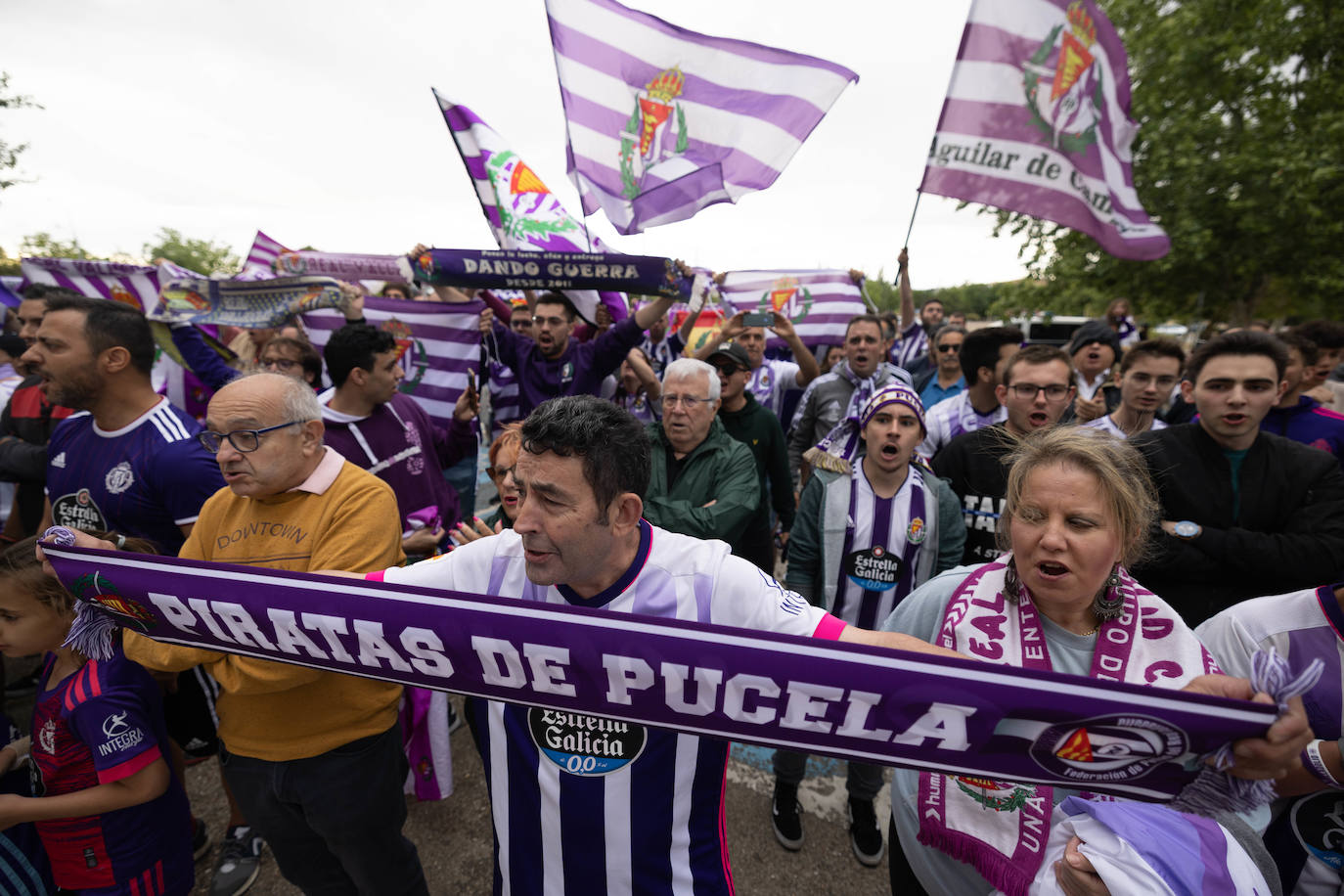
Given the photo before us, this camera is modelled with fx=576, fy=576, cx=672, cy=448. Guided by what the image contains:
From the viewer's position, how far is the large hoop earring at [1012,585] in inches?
66.5

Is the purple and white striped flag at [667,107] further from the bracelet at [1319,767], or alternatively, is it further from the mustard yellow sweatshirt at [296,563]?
the bracelet at [1319,767]

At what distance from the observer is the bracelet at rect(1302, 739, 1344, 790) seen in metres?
1.56

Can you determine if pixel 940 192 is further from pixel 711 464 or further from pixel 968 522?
pixel 711 464

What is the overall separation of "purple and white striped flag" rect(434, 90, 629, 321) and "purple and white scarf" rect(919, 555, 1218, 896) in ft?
13.2

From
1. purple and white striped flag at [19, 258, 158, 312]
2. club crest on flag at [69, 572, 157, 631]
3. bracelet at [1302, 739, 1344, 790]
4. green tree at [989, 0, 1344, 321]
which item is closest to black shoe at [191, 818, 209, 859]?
club crest on flag at [69, 572, 157, 631]

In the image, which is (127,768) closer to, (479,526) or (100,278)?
(479,526)

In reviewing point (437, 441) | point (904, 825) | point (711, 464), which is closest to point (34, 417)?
point (437, 441)

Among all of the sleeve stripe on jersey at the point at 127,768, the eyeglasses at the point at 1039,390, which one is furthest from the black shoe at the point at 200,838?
the eyeglasses at the point at 1039,390

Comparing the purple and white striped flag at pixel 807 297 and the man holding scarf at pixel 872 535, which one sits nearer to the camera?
the man holding scarf at pixel 872 535

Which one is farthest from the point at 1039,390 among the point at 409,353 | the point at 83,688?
the point at 409,353

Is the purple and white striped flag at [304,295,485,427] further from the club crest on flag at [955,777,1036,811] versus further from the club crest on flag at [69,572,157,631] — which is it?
the club crest on flag at [955,777,1036,811]

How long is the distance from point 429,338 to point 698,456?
3.11 m

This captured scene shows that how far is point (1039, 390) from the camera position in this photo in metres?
3.05

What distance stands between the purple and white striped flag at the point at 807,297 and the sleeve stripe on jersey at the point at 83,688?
237 inches
